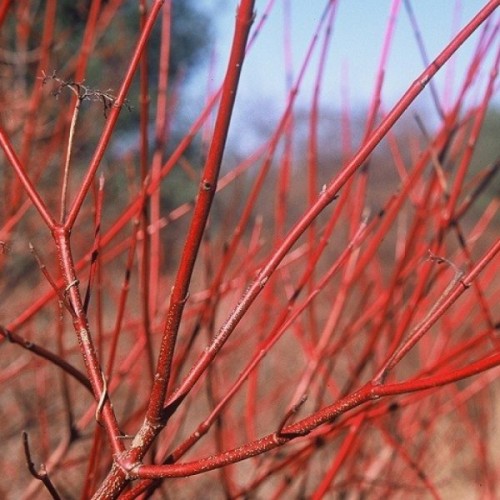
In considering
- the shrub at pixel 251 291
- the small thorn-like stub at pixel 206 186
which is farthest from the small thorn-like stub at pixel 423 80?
the small thorn-like stub at pixel 206 186

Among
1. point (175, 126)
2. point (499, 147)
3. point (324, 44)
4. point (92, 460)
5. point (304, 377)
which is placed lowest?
point (92, 460)

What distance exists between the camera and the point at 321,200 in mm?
496

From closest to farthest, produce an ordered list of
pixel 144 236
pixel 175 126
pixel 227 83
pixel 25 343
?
1. pixel 227 83
2. pixel 25 343
3. pixel 144 236
4. pixel 175 126

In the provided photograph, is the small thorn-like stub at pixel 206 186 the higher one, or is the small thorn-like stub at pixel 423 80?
the small thorn-like stub at pixel 423 80

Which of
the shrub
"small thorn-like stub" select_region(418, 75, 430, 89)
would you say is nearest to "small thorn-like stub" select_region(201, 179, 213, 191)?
the shrub

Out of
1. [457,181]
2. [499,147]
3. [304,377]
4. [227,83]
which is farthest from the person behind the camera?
[499,147]

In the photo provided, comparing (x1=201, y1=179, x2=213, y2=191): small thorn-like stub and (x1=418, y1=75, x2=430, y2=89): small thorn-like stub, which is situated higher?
(x1=418, y1=75, x2=430, y2=89): small thorn-like stub

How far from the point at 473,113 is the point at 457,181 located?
0.29m

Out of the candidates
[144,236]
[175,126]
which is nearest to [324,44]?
[144,236]

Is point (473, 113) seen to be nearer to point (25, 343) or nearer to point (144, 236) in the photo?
point (144, 236)

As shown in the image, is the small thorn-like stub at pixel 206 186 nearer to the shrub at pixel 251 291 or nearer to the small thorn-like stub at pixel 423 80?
the shrub at pixel 251 291

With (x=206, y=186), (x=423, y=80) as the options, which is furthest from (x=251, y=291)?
(x=423, y=80)

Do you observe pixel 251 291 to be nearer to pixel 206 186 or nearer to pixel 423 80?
pixel 206 186

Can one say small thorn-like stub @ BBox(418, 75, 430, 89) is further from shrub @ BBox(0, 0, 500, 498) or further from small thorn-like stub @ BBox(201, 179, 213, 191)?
small thorn-like stub @ BBox(201, 179, 213, 191)
